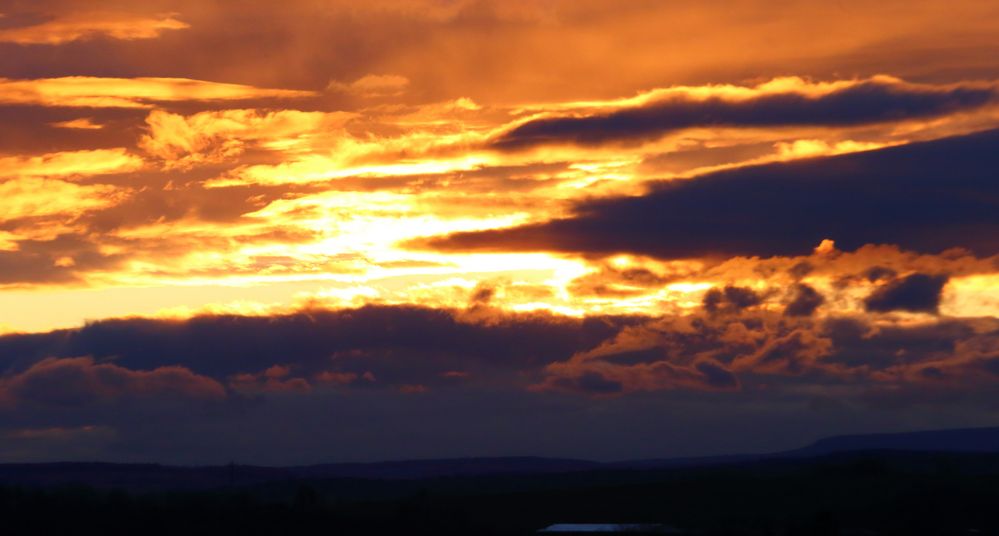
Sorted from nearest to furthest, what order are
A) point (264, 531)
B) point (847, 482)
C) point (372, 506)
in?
point (264, 531)
point (372, 506)
point (847, 482)

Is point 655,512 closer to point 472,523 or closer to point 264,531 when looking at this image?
point 472,523

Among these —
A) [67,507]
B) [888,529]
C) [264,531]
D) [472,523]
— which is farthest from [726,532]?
[67,507]

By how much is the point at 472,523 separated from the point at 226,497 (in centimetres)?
2649

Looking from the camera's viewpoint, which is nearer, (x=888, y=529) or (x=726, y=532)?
(x=726, y=532)

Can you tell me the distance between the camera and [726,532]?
435 feet

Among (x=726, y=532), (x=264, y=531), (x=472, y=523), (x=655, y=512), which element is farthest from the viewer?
(x=655, y=512)

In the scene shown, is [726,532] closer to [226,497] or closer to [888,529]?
[888,529]

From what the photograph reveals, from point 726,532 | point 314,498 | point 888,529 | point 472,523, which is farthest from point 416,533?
point 888,529

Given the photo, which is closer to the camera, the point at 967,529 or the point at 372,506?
the point at 967,529

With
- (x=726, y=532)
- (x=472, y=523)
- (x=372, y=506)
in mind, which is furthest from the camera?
(x=372, y=506)

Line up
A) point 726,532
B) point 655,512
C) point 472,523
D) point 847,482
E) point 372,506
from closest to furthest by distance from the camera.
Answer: point 726,532 → point 472,523 → point 372,506 → point 655,512 → point 847,482

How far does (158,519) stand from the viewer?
145m

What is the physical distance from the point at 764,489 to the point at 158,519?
89184 mm

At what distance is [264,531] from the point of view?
5551 inches
